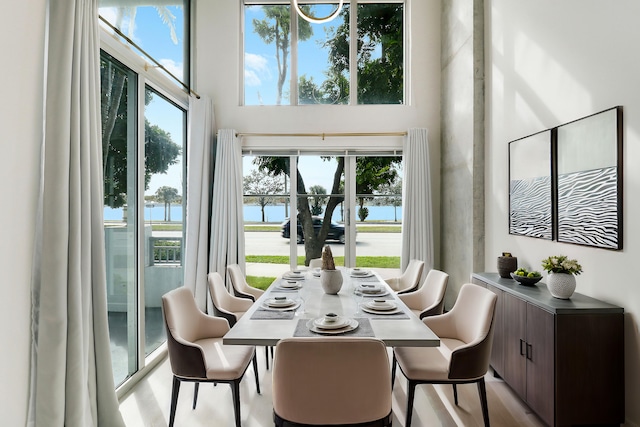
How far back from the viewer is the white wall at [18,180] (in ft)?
5.28

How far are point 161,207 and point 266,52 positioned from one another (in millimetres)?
2637

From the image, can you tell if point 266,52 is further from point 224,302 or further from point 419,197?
point 224,302

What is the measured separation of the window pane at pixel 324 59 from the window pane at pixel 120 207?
2.43 meters

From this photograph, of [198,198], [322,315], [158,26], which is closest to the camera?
[322,315]

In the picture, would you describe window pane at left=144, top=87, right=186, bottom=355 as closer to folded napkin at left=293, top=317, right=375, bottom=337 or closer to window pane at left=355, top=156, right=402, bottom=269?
folded napkin at left=293, top=317, right=375, bottom=337

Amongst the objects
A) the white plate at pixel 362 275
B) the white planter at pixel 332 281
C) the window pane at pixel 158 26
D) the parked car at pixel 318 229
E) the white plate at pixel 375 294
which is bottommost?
the white plate at pixel 375 294

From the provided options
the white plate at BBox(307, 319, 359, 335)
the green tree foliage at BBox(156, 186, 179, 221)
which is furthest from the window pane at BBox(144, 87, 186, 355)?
the white plate at BBox(307, 319, 359, 335)

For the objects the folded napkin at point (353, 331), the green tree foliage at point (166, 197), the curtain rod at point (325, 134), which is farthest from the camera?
the curtain rod at point (325, 134)

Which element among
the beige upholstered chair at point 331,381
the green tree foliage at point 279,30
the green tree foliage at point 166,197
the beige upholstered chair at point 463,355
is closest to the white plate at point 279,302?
the beige upholstered chair at point 463,355

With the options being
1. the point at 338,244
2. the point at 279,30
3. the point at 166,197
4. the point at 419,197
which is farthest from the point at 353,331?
the point at 279,30

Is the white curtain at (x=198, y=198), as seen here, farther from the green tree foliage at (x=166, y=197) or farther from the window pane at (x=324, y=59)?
the window pane at (x=324, y=59)

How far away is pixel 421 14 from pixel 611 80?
315 cm

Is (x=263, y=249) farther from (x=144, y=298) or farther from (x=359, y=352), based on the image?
(x=359, y=352)

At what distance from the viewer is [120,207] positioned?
273cm
